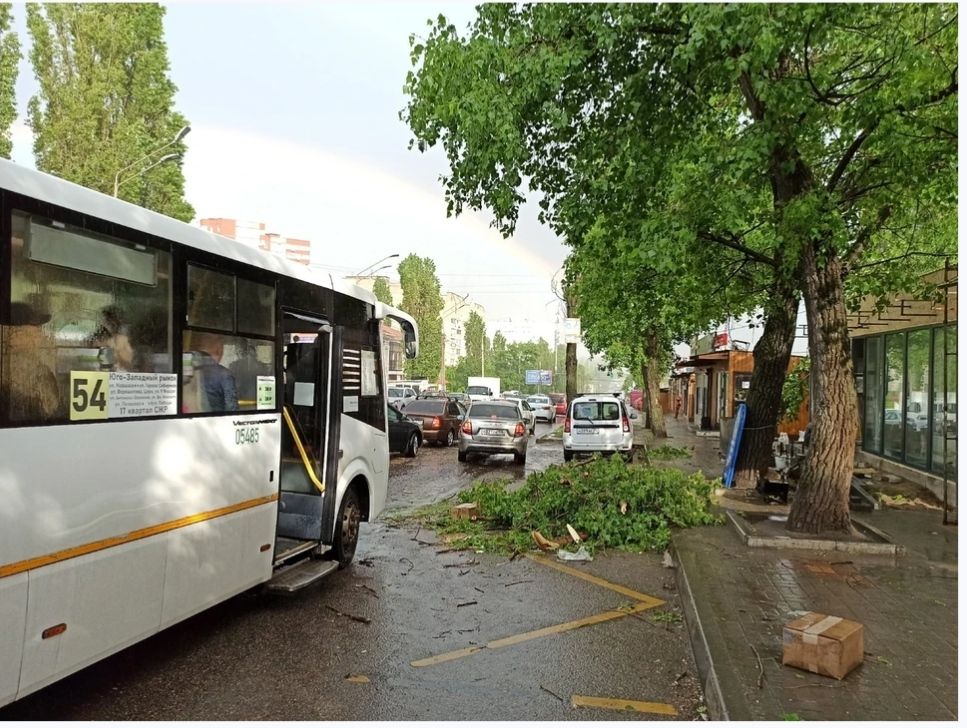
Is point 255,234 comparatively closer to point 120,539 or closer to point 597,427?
point 597,427

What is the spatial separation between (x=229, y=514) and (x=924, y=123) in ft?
25.9

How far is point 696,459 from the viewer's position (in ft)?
65.0

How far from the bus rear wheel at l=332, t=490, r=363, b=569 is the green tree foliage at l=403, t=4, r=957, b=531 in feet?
12.7

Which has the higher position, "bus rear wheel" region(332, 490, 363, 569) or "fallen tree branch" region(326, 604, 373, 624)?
"bus rear wheel" region(332, 490, 363, 569)

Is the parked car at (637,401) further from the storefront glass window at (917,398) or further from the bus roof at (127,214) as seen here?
the bus roof at (127,214)

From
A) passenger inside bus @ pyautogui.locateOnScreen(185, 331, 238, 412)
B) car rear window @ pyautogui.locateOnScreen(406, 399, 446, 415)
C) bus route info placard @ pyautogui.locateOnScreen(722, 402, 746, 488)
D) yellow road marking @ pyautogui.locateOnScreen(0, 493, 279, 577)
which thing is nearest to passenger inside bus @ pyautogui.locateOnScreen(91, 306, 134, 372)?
passenger inside bus @ pyautogui.locateOnScreen(185, 331, 238, 412)

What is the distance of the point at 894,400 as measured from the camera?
52.0ft

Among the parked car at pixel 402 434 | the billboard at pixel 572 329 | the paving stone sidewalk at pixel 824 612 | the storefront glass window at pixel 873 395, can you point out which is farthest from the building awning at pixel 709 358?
the paving stone sidewalk at pixel 824 612

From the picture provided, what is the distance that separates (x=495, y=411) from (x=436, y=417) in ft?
15.2

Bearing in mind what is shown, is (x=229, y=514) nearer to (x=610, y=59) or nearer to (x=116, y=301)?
(x=116, y=301)

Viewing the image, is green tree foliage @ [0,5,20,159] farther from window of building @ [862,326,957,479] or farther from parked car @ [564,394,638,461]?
window of building @ [862,326,957,479]

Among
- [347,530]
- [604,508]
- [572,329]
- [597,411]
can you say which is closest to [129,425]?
[347,530]

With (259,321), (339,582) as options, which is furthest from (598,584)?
(259,321)

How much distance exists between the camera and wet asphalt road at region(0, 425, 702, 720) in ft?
14.3
